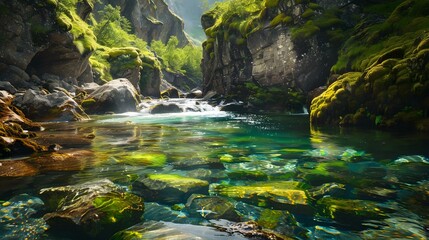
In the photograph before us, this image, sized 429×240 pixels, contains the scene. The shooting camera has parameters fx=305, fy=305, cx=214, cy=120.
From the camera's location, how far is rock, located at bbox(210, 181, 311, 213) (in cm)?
488

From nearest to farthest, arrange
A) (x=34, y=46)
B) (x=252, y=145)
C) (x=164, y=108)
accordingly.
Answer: (x=252, y=145), (x=164, y=108), (x=34, y=46)

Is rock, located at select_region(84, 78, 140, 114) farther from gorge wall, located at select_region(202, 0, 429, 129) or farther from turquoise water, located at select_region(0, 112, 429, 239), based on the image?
turquoise water, located at select_region(0, 112, 429, 239)

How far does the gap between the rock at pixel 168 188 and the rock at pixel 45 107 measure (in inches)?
650

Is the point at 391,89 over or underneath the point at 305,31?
underneath

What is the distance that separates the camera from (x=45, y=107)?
20.0m

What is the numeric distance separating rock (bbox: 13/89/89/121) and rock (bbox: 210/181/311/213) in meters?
17.4

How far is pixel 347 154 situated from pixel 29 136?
11.4 meters

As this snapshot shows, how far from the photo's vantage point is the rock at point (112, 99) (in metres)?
26.9

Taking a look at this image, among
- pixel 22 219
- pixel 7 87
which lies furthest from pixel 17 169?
pixel 7 87

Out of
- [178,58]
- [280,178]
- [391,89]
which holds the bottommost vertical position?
[280,178]

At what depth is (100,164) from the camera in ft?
25.8

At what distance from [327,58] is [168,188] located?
26.4 m

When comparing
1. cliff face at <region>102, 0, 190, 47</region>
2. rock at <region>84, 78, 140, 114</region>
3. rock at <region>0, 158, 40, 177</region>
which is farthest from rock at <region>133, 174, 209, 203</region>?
cliff face at <region>102, 0, 190, 47</region>

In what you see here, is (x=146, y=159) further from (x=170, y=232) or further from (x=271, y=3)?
(x=271, y=3)
